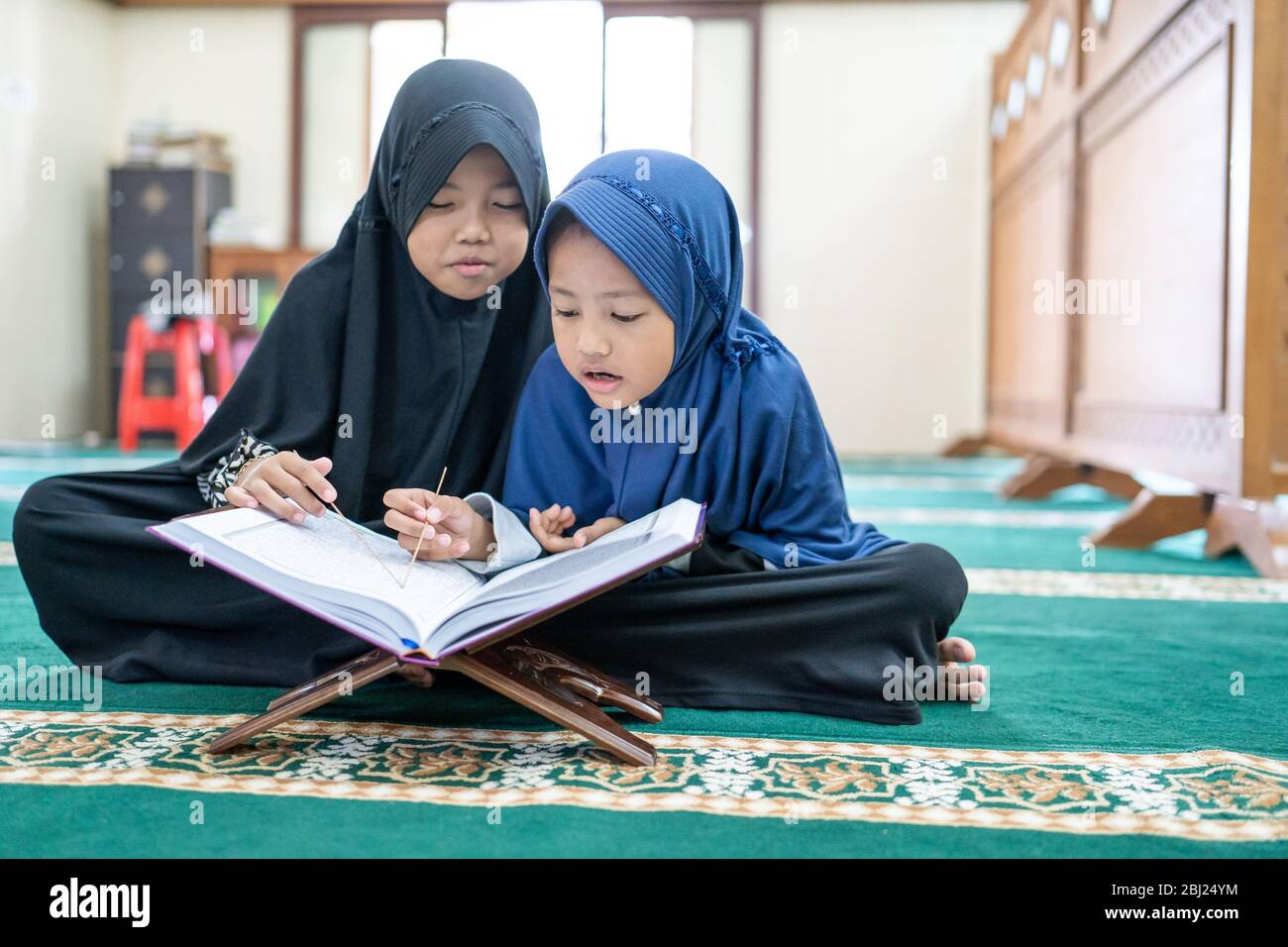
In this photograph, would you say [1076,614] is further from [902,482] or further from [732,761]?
[902,482]

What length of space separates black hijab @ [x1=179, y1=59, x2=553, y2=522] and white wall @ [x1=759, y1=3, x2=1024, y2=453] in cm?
553

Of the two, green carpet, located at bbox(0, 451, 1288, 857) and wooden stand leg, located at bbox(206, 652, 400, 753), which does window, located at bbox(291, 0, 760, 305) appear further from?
wooden stand leg, located at bbox(206, 652, 400, 753)

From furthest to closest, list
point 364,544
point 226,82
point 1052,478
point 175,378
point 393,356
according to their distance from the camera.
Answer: point 226,82 < point 175,378 < point 1052,478 < point 393,356 < point 364,544

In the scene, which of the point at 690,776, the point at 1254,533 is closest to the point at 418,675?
the point at 690,776

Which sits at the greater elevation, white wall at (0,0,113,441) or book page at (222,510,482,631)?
white wall at (0,0,113,441)

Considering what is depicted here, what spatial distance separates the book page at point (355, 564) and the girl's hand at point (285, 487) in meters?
0.02

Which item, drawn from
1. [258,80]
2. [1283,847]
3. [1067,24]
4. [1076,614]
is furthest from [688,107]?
[1283,847]

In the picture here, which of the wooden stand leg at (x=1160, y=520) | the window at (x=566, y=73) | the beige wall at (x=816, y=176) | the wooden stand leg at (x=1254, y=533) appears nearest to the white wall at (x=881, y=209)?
the beige wall at (x=816, y=176)

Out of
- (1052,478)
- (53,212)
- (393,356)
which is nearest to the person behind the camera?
(393,356)

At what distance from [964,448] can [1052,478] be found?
2.11 metres

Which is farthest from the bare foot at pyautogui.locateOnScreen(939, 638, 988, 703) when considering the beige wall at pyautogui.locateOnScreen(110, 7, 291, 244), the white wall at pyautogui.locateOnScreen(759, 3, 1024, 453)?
the beige wall at pyautogui.locateOnScreen(110, 7, 291, 244)

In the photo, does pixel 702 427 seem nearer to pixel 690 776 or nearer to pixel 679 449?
pixel 679 449

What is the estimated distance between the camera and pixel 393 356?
1.76 metres

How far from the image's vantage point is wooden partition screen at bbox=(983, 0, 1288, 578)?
8.45 ft
